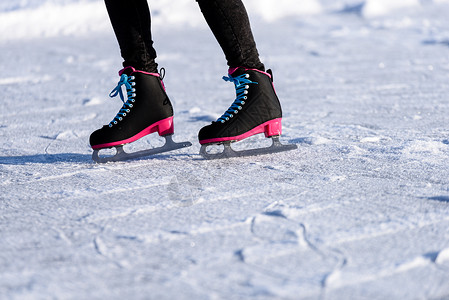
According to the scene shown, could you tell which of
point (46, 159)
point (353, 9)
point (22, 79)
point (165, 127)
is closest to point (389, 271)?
point (165, 127)

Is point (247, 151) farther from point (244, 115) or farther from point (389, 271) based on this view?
point (389, 271)

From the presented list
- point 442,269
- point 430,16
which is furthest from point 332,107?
point 430,16

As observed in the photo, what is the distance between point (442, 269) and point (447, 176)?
63 centimetres

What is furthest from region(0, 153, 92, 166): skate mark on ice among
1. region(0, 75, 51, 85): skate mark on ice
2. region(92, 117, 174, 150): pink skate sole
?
region(0, 75, 51, 85): skate mark on ice

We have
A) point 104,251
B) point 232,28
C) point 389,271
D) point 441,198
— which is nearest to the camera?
point 389,271

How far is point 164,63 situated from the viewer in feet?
15.7

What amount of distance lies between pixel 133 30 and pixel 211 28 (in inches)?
9.7

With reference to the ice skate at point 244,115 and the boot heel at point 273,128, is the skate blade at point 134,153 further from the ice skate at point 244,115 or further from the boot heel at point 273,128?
the boot heel at point 273,128

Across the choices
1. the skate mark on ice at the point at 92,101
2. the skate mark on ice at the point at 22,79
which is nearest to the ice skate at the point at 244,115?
the skate mark on ice at the point at 92,101

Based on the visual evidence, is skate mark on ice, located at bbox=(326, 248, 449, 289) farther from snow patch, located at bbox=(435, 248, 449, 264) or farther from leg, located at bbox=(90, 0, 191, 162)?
leg, located at bbox=(90, 0, 191, 162)

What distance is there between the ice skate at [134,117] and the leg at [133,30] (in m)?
0.04

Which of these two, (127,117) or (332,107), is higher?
(127,117)

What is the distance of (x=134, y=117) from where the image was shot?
2092 millimetres

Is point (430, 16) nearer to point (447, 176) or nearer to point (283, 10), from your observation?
point (283, 10)
